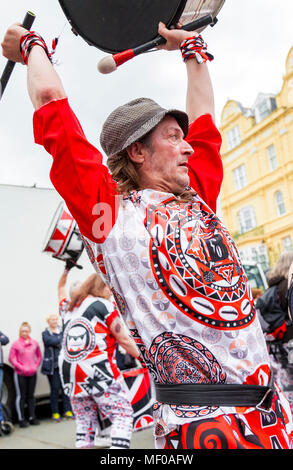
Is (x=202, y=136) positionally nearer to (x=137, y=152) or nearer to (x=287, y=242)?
(x=137, y=152)

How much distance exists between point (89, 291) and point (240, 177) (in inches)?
690

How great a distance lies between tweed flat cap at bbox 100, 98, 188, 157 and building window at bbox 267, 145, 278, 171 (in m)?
19.0

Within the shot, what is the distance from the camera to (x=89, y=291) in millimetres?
5066

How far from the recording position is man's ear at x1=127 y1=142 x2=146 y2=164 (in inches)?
63.9

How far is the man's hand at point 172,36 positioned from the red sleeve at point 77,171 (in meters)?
0.44

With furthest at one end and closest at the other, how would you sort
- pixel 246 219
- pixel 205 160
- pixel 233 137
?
1. pixel 233 137
2. pixel 246 219
3. pixel 205 160

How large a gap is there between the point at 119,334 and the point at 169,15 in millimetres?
3766

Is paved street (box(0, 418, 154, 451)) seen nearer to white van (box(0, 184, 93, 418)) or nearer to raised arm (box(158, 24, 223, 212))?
white van (box(0, 184, 93, 418))

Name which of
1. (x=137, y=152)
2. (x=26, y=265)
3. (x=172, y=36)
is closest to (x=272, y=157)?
(x=26, y=265)

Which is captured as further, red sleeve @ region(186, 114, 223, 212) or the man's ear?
red sleeve @ region(186, 114, 223, 212)

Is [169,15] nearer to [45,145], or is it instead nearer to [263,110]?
[45,145]

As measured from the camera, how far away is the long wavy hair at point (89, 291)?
5.04 meters

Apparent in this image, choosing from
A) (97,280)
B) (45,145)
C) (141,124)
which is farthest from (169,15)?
(97,280)

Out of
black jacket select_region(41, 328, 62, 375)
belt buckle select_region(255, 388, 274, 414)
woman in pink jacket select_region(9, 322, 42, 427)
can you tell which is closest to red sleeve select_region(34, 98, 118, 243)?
belt buckle select_region(255, 388, 274, 414)
